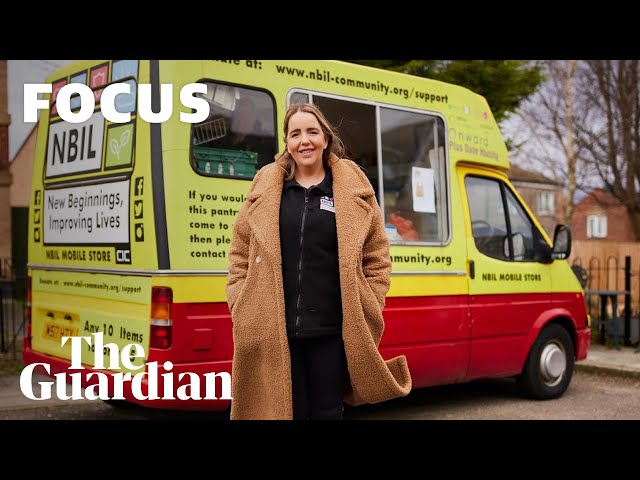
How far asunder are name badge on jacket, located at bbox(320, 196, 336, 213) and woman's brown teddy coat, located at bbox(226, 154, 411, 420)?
0.10ft

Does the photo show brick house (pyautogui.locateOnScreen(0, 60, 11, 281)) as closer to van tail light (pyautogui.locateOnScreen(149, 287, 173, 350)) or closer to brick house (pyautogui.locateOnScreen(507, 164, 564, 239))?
van tail light (pyautogui.locateOnScreen(149, 287, 173, 350))

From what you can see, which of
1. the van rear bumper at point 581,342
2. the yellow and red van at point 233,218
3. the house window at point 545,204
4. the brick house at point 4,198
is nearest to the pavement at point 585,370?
the yellow and red van at point 233,218

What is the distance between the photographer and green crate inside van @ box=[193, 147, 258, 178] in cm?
489

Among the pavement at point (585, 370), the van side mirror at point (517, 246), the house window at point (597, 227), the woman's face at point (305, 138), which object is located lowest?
the pavement at point (585, 370)

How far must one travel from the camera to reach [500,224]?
6883 millimetres

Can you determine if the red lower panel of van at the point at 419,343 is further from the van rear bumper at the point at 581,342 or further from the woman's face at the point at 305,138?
the woman's face at the point at 305,138

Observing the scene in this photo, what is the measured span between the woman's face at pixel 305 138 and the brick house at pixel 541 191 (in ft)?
67.5

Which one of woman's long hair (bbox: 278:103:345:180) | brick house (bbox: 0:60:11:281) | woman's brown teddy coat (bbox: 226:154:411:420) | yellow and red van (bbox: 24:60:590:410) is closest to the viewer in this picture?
woman's brown teddy coat (bbox: 226:154:411:420)

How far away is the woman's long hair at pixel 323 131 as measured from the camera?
11.0 ft

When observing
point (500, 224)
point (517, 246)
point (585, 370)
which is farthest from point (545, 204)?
point (500, 224)

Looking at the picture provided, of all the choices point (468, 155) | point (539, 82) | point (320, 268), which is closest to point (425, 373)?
point (468, 155)

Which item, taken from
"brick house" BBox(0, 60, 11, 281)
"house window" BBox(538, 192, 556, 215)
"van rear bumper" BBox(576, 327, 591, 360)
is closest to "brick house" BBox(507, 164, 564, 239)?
"house window" BBox(538, 192, 556, 215)

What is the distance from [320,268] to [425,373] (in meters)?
3.10

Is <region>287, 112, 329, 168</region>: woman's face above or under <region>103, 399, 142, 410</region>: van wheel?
above
